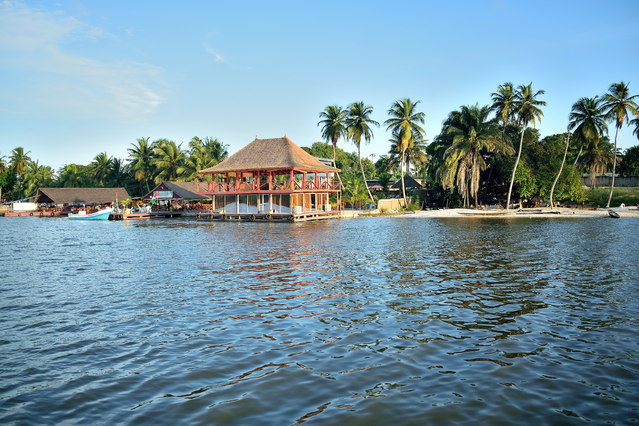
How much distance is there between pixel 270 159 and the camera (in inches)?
1592

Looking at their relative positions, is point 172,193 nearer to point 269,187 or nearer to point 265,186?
point 265,186

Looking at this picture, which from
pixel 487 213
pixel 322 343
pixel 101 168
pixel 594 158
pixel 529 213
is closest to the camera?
pixel 322 343

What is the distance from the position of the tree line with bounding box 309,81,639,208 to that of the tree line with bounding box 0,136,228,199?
67.4 feet

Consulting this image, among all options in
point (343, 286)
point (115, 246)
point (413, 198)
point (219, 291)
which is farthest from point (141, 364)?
point (413, 198)

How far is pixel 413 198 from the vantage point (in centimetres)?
5400

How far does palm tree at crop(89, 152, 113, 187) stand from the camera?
70.6 meters

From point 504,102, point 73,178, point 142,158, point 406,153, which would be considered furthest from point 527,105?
point 73,178

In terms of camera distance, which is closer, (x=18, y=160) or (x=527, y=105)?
(x=527, y=105)

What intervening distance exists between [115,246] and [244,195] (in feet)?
69.9

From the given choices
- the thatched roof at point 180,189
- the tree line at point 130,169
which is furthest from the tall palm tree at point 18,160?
the thatched roof at point 180,189

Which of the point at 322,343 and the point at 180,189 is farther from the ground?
the point at 180,189

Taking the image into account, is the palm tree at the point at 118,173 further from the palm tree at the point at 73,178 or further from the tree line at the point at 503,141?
the tree line at the point at 503,141

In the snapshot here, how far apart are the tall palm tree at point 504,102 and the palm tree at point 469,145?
0.89m

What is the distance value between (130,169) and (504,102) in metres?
55.5
